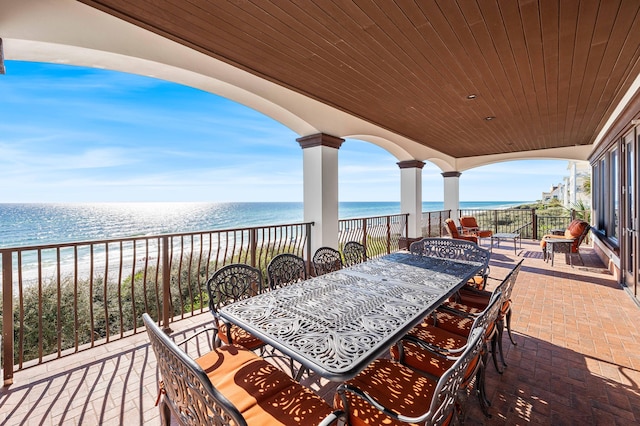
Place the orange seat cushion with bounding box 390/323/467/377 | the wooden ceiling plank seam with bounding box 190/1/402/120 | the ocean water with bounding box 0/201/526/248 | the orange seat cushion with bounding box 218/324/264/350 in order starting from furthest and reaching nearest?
the ocean water with bounding box 0/201/526/248 < the wooden ceiling plank seam with bounding box 190/1/402/120 < the orange seat cushion with bounding box 218/324/264/350 < the orange seat cushion with bounding box 390/323/467/377

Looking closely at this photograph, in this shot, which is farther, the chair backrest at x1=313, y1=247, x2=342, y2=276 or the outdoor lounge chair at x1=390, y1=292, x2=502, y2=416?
the chair backrest at x1=313, y1=247, x2=342, y2=276

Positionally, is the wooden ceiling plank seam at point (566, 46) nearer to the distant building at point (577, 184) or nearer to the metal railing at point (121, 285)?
the metal railing at point (121, 285)

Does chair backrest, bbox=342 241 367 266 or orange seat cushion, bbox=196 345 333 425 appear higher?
chair backrest, bbox=342 241 367 266

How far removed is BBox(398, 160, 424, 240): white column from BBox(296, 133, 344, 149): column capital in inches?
130

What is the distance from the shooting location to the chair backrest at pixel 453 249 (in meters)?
3.24

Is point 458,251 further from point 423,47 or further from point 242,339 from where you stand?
point 242,339

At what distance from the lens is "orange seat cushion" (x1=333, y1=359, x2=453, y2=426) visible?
1.20m

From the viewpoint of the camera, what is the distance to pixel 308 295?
1.94 meters

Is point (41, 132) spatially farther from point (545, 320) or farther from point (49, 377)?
point (545, 320)

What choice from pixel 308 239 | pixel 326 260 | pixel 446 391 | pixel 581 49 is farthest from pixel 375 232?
pixel 446 391

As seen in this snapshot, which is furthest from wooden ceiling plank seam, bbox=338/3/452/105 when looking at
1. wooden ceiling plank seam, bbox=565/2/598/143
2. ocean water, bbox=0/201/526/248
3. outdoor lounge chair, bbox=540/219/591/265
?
ocean water, bbox=0/201/526/248

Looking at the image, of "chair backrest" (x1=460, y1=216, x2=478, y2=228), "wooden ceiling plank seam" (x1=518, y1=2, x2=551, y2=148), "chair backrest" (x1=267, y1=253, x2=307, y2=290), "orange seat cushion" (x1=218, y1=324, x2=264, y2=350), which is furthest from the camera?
"chair backrest" (x1=460, y1=216, x2=478, y2=228)

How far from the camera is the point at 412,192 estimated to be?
7492 mm

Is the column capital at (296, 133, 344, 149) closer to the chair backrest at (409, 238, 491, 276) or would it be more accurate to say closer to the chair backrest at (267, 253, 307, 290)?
the chair backrest at (409, 238, 491, 276)
